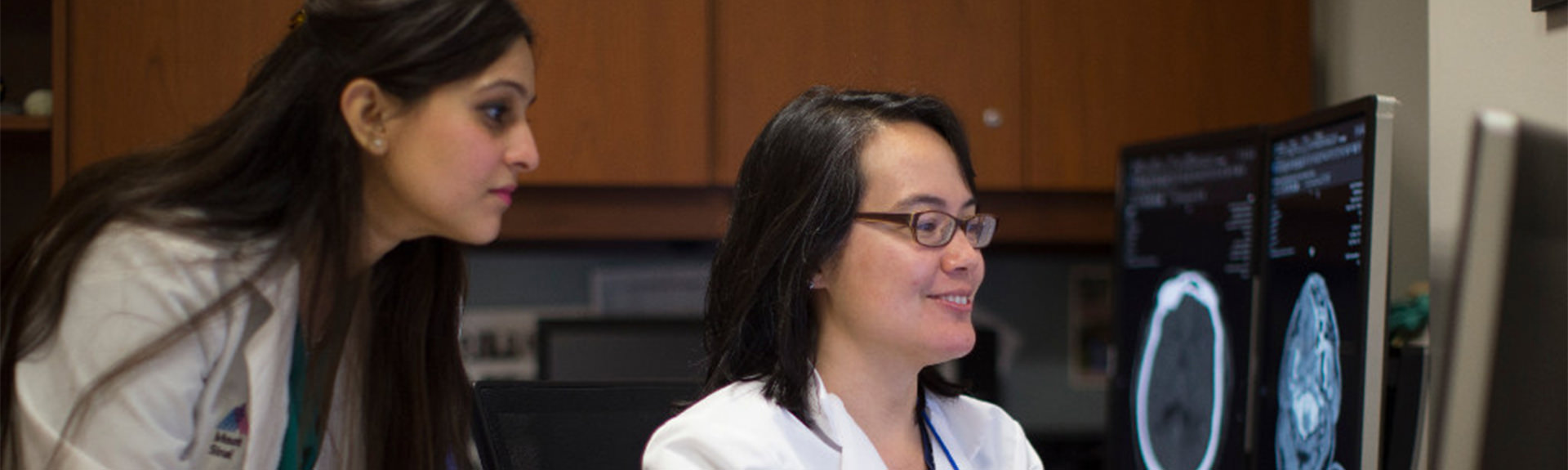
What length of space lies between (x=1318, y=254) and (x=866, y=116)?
101 cm

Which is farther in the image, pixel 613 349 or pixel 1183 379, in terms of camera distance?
pixel 613 349

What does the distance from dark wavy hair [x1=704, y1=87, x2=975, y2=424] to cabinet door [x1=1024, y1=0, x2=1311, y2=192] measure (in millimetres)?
1448

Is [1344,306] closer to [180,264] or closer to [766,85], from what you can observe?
[766,85]

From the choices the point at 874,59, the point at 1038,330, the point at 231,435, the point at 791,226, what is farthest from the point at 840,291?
the point at 1038,330

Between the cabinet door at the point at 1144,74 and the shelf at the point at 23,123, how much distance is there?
1.73m

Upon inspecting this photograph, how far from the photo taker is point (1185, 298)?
2730 mm

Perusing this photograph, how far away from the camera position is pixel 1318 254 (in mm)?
2260

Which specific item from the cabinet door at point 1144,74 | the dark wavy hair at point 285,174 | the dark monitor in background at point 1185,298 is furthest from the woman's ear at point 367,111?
the cabinet door at point 1144,74

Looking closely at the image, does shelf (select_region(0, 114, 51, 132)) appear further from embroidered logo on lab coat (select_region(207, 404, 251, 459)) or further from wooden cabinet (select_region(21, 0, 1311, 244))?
embroidered logo on lab coat (select_region(207, 404, 251, 459))

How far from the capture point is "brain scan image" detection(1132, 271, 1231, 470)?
2.60 metres

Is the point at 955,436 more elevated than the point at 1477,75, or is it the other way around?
the point at 1477,75

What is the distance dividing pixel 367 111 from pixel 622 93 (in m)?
1.25

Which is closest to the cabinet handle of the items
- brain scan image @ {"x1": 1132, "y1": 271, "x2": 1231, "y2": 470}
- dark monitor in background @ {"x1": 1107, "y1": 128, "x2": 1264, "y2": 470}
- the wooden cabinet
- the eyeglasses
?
the wooden cabinet

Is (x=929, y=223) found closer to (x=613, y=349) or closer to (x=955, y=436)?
(x=955, y=436)
